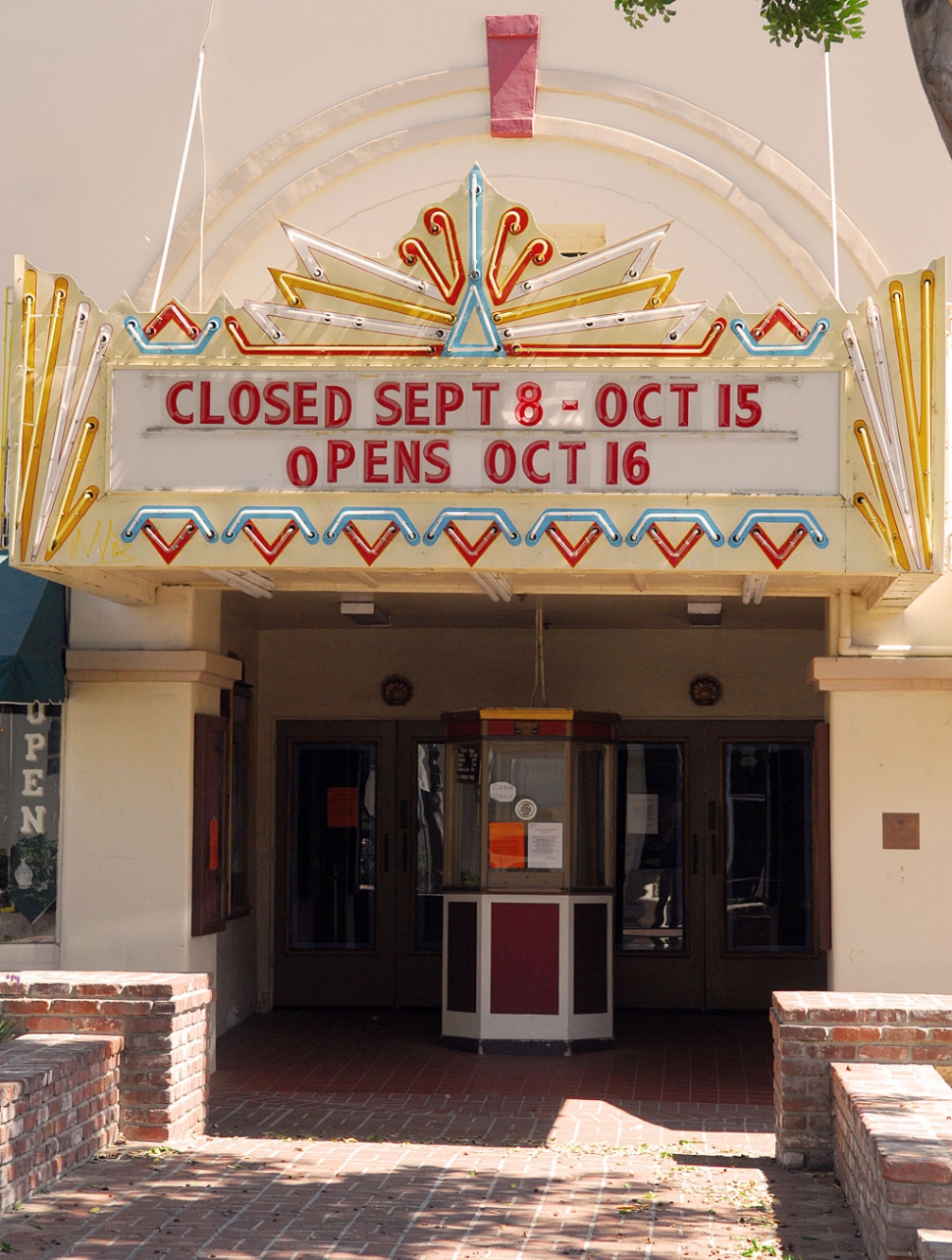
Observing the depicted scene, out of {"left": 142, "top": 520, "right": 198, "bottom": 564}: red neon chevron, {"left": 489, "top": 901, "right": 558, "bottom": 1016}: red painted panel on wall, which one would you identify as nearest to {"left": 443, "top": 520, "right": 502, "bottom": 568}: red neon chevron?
{"left": 142, "top": 520, "right": 198, "bottom": 564}: red neon chevron

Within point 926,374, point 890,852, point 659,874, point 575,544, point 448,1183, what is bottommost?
point 448,1183

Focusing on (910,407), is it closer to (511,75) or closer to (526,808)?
(511,75)

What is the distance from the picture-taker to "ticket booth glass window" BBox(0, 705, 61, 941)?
368 inches

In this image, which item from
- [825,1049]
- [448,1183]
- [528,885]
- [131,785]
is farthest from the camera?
[528,885]

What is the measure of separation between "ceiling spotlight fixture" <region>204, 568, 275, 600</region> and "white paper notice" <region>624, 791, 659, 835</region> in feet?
16.9

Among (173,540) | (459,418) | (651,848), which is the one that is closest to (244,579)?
(173,540)

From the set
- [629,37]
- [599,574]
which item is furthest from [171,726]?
[629,37]

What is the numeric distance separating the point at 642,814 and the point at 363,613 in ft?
11.9

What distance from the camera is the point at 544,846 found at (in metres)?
11.1

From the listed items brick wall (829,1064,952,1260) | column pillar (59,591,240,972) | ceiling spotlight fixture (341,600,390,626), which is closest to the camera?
brick wall (829,1064,952,1260)

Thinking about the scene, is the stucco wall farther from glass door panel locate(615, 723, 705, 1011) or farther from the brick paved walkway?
glass door panel locate(615, 723, 705, 1011)

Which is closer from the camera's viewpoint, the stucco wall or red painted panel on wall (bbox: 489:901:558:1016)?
the stucco wall

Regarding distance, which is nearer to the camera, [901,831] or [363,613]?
[901,831]

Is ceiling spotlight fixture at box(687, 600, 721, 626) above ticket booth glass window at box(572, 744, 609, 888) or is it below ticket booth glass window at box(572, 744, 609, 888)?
above
